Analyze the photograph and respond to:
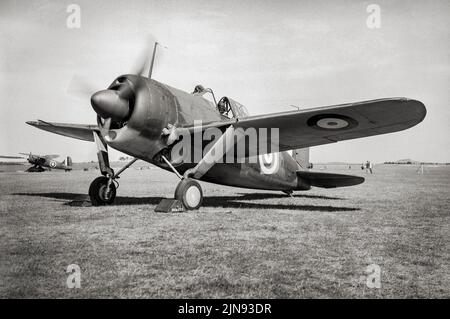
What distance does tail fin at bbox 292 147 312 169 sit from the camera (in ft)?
39.0

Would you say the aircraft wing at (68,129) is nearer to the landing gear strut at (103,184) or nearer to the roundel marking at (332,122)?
the landing gear strut at (103,184)

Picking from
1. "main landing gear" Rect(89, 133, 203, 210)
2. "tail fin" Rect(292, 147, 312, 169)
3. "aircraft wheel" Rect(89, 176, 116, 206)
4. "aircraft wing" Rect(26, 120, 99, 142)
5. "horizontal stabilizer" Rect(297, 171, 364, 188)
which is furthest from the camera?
"tail fin" Rect(292, 147, 312, 169)

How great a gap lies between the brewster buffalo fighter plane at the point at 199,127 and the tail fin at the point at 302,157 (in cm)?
244

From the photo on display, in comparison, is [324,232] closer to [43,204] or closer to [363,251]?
[363,251]

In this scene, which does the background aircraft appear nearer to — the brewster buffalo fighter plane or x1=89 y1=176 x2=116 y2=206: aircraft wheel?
the brewster buffalo fighter plane

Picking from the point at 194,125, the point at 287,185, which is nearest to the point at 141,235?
the point at 194,125

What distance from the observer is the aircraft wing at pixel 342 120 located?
638 centimetres

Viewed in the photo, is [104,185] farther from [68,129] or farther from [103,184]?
[68,129]

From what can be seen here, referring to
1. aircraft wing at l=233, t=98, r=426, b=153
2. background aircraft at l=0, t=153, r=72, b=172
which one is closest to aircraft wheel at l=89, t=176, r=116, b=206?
aircraft wing at l=233, t=98, r=426, b=153

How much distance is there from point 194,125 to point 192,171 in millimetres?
957

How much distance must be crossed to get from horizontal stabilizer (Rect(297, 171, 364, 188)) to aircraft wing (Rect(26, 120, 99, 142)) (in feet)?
21.1

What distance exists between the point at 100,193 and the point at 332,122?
5282mm

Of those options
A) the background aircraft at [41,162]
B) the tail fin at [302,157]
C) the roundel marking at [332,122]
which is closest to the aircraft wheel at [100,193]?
the roundel marking at [332,122]
